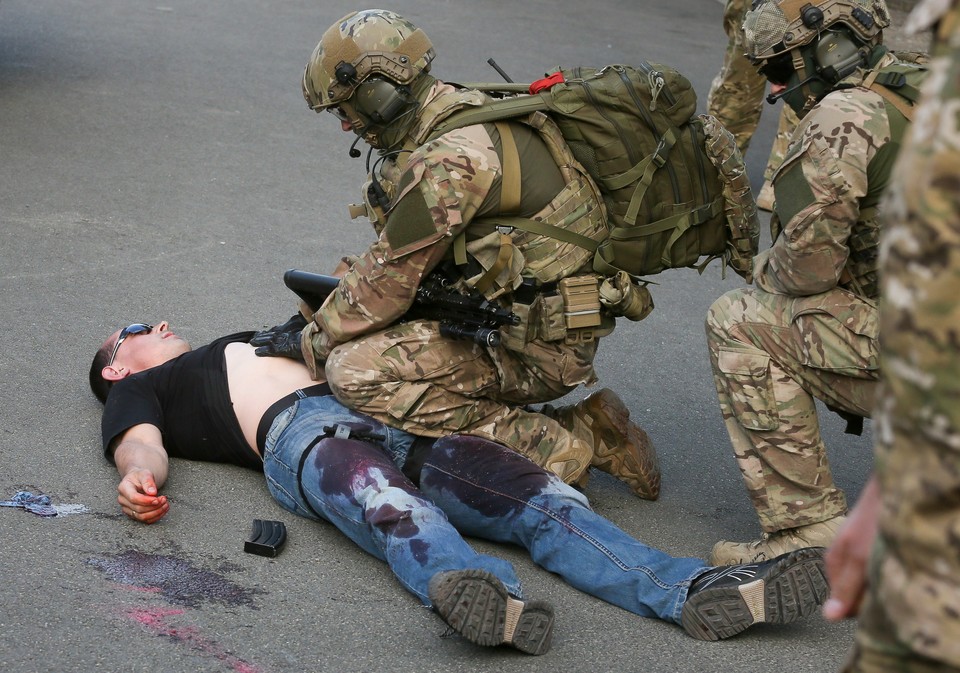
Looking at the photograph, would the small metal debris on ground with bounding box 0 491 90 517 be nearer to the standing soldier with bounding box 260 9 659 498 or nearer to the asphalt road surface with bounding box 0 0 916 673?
the asphalt road surface with bounding box 0 0 916 673

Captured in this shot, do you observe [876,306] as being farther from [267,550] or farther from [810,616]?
[267,550]

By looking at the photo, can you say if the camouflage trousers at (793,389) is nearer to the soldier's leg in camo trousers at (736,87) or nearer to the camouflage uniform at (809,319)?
the camouflage uniform at (809,319)

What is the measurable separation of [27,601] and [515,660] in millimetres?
1148

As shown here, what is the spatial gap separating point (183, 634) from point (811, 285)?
183cm

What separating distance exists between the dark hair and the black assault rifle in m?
1.07

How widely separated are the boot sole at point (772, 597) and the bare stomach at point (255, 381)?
4.80ft

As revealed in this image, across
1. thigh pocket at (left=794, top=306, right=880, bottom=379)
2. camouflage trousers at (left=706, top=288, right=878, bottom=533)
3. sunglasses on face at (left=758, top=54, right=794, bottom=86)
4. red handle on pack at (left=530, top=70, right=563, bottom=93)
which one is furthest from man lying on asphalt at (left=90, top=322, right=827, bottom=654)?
sunglasses on face at (left=758, top=54, right=794, bottom=86)

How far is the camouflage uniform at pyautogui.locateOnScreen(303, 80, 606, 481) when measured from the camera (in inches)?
137

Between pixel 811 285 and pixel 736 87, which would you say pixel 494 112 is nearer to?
pixel 811 285

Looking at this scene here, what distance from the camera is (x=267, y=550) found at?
3.31 m

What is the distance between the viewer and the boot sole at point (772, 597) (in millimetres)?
2922

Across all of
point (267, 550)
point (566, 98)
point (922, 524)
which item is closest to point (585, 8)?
point (566, 98)

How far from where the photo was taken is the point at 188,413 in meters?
3.85

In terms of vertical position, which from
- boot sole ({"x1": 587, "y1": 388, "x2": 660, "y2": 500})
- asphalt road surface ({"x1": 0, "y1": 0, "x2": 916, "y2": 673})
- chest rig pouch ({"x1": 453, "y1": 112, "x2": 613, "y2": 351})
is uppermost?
chest rig pouch ({"x1": 453, "y1": 112, "x2": 613, "y2": 351})
